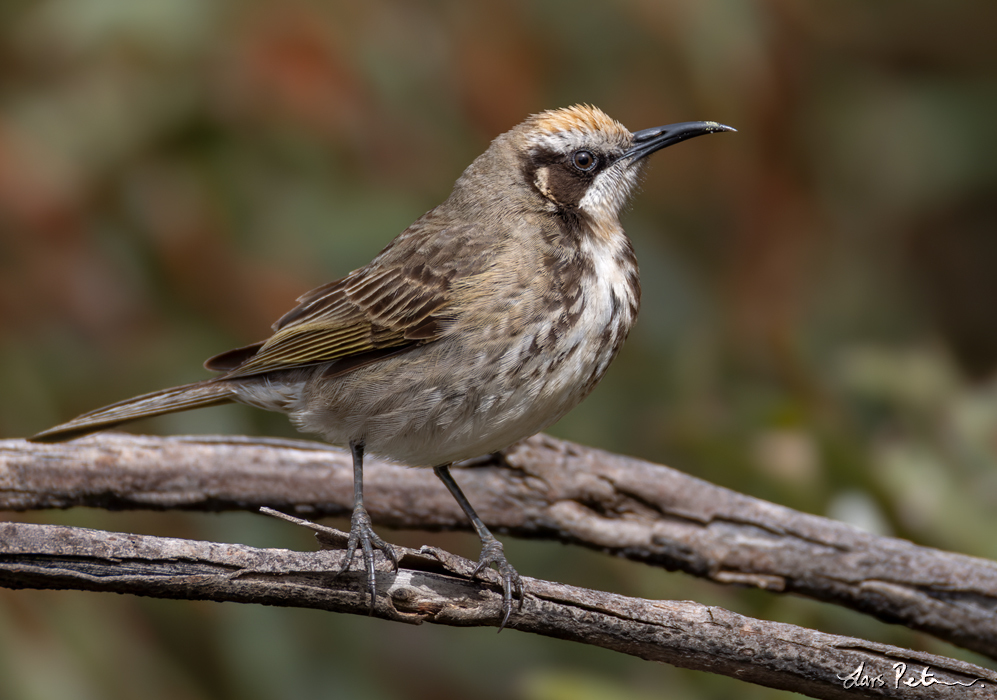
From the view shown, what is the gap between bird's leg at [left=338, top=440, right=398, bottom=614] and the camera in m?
2.85

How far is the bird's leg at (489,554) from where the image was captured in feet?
9.64

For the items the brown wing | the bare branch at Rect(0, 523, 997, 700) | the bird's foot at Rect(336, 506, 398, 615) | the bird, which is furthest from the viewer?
the brown wing

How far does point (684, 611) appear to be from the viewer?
2.93 m

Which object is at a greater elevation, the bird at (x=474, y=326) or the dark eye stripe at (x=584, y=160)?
the dark eye stripe at (x=584, y=160)

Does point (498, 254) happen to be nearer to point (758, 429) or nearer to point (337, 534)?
point (337, 534)

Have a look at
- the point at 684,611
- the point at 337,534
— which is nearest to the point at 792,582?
the point at 684,611

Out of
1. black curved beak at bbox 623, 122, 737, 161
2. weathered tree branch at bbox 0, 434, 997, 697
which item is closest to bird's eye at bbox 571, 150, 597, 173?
black curved beak at bbox 623, 122, 737, 161

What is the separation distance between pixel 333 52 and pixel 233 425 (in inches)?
78.2

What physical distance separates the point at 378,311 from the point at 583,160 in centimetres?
97
